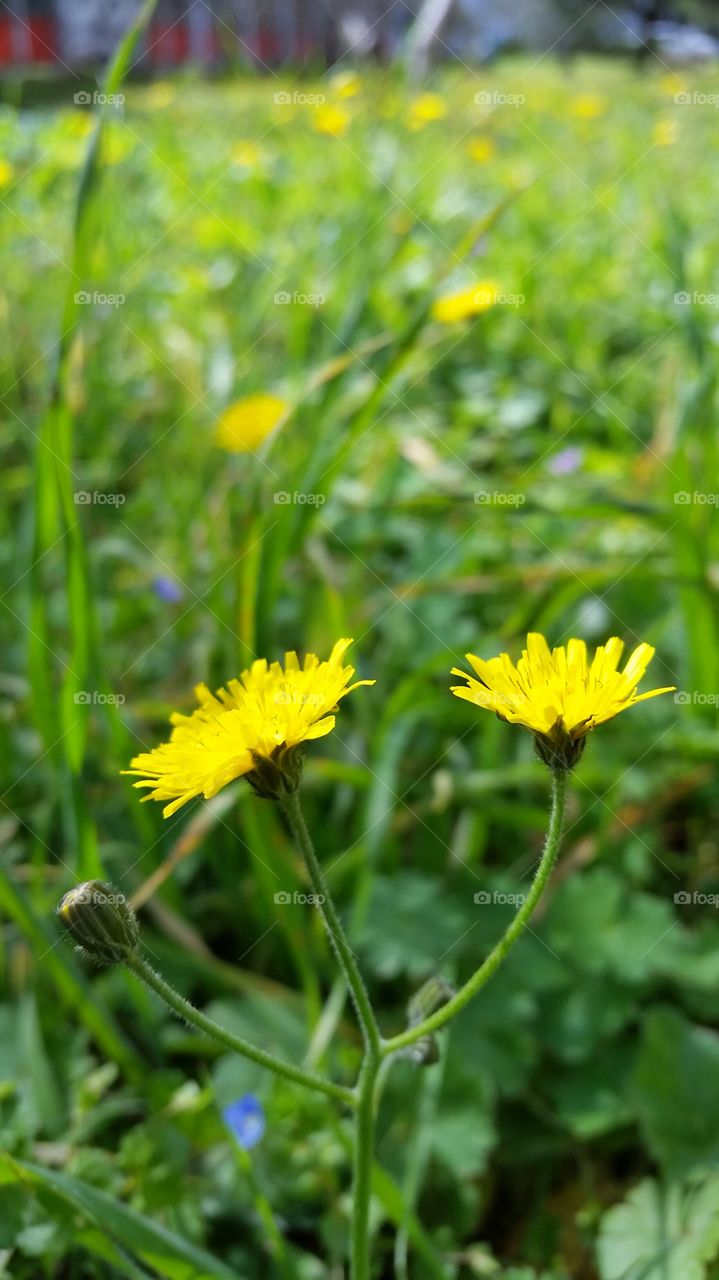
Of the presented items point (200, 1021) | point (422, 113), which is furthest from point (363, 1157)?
point (422, 113)

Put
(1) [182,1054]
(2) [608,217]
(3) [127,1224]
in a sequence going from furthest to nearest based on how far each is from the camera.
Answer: (2) [608,217] → (1) [182,1054] → (3) [127,1224]

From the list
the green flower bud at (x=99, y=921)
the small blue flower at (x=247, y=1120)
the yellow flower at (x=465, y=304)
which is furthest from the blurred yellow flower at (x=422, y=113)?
the green flower bud at (x=99, y=921)

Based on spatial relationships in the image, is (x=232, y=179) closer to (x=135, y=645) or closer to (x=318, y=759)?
(x=135, y=645)

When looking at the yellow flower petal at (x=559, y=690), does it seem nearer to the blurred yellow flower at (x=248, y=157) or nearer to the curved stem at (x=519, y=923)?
the curved stem at (x=519, y=923)

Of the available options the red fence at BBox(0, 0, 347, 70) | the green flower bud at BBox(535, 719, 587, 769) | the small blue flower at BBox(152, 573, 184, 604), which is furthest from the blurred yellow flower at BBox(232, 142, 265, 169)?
the red fence at BBox(0, 0, 347, 70)

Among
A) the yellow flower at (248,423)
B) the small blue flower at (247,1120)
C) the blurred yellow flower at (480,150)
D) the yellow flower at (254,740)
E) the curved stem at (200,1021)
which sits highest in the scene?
the blurred yellow flower at (480,150)

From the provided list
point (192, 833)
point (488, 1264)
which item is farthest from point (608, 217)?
point (488, 1264)
